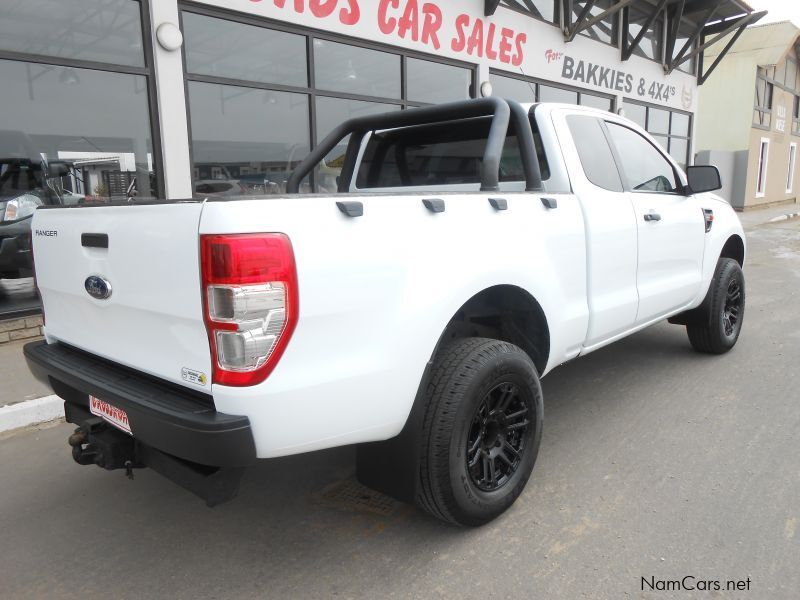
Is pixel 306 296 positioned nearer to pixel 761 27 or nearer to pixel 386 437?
pixel 386 437

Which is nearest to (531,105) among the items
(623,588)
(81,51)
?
(623,588)

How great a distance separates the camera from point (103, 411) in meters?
2.20

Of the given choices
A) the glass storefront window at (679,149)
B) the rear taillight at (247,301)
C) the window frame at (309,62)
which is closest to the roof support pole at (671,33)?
the glass storefront window at (679,149)

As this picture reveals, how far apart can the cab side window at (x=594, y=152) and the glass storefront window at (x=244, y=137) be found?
403cm

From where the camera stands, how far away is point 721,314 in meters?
4.58

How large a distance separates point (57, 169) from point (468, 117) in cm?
423

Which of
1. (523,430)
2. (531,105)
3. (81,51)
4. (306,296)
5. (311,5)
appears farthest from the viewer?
(311,5)

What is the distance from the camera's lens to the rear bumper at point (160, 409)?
1.79 m

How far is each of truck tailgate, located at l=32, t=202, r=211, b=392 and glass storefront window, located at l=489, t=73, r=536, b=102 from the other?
29.0ft

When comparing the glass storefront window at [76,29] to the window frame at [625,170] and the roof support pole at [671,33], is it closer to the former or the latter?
the window frame at [625,170]

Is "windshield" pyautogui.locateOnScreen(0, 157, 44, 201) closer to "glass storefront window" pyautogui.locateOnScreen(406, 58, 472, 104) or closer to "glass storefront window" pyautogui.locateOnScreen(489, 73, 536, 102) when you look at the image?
→ "glass storefront window" pyautogui.locateOnScreen(406, 58, 472, 104)

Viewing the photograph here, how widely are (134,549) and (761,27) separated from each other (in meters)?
26.4

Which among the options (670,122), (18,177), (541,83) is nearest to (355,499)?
(18,177)

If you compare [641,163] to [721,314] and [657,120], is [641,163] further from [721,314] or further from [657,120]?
[657,120]
